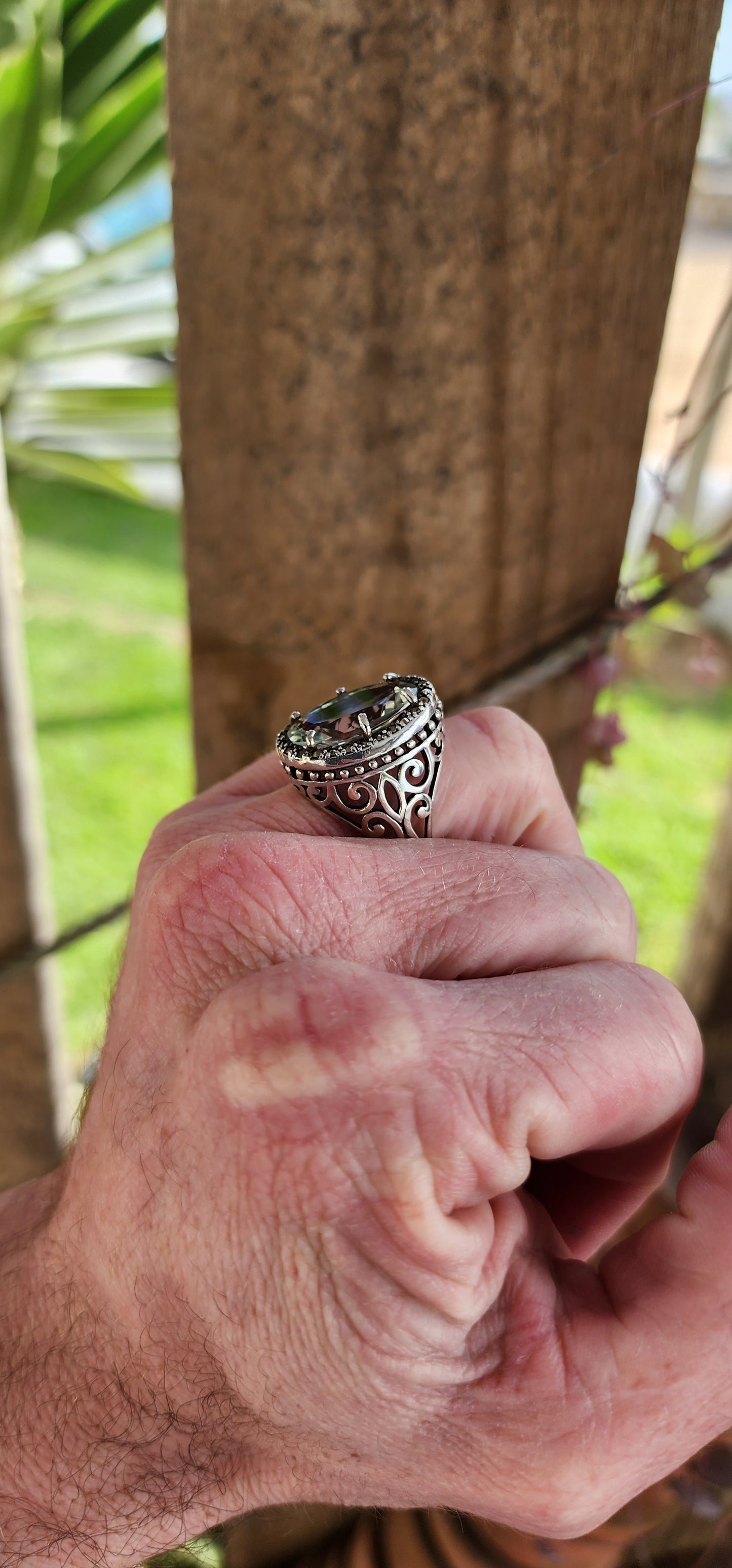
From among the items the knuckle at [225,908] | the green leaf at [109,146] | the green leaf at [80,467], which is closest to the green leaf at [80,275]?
the green leaf at [109,146]

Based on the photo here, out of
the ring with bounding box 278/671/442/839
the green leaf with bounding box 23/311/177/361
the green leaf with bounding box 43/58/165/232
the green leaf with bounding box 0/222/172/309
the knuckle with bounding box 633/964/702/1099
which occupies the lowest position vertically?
the knuckle with bounding box 633/964/702/1099

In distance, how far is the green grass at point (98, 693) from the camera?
3.57 meters

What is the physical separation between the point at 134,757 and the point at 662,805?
2.04m

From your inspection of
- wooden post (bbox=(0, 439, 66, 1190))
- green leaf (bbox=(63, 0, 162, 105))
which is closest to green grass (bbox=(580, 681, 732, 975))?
wooden post (bbox=(0, 439, 66, 1190))

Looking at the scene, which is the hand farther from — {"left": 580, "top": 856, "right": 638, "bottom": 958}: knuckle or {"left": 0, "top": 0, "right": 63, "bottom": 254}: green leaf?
{"left": 0, "top": 0, "right": 63, "bottom": 254}: green leaf

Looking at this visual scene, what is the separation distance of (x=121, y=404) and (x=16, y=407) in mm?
489

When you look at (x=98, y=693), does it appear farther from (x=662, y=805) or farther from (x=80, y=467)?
(x=662, y=805)

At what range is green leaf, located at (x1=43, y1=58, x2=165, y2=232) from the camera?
2.90 m

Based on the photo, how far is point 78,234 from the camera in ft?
12.5

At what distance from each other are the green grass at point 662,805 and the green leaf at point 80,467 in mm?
1530

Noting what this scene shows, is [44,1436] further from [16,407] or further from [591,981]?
[16,407]

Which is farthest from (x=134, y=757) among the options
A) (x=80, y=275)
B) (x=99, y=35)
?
(x=99, y=35)

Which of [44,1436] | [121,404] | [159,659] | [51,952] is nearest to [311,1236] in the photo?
[44,1436]

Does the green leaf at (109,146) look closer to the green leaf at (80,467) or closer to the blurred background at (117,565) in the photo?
the blurred background at (117,565)
